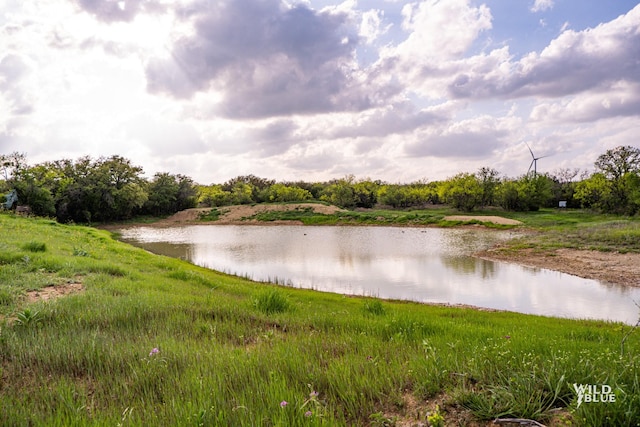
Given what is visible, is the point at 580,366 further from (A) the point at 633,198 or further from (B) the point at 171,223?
(B) the point at 171,223

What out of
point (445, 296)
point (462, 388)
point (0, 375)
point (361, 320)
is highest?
point (462, 388)

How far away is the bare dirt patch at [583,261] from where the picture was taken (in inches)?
758

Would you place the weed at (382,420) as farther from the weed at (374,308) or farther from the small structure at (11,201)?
the small structure at (11,201)

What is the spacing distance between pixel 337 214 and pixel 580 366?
6637 cm

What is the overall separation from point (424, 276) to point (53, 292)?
56.9ft

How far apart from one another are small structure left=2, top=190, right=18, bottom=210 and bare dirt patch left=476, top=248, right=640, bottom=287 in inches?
1936

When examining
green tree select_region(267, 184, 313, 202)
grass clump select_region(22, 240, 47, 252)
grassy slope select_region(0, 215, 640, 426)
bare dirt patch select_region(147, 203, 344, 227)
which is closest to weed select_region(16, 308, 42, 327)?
grassy slope select_region(0, 215, 640, 426)

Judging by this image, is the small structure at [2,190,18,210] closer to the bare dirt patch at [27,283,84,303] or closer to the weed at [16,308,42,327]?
the bare dirt patch at [27,283,84,303]

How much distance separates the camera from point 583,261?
23109mm

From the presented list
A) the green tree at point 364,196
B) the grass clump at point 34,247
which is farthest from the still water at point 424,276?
the green tree at point 364,196

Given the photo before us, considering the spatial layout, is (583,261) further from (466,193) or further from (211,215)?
(211,215)

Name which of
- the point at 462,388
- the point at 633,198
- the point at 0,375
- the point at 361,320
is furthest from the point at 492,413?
the point at 633,198

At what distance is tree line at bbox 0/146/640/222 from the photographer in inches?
2039

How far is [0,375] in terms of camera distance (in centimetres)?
368
